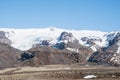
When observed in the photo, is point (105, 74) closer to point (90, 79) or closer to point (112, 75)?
point (112, 75)

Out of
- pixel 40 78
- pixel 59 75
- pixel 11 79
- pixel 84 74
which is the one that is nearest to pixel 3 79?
pixel 11 79

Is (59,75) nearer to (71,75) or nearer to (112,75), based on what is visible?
(71,75)

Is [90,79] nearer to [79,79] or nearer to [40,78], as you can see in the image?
[79,79]

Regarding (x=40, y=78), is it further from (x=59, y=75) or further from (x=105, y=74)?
(x=105, y=74)

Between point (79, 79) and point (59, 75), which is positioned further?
point (59, 75)

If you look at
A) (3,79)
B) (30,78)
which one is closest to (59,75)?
(30,78)

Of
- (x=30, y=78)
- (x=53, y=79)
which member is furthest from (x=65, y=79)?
(x=30, y=78)
